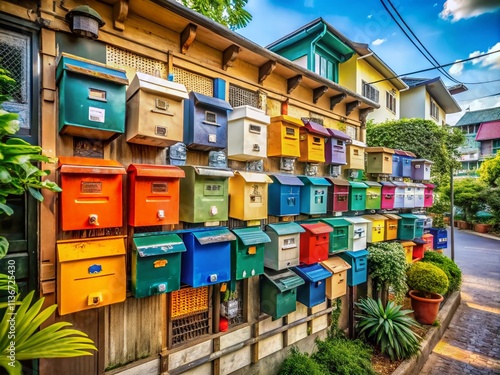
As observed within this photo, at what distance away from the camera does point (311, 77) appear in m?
4.31

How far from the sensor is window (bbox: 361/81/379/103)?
11.4 metres

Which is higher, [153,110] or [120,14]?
[120,14]

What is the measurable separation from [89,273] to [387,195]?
18.1 feet

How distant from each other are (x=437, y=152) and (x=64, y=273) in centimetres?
987

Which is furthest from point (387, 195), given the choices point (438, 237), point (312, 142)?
point (438, 237)

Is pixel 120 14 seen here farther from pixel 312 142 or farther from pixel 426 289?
pixel 426 289

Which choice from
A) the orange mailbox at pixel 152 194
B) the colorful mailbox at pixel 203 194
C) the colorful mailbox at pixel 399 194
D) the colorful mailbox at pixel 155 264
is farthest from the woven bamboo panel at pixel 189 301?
the colorful mailbox at pixel 399 194

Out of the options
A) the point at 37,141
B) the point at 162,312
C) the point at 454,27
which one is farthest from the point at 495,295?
the point at 37,141

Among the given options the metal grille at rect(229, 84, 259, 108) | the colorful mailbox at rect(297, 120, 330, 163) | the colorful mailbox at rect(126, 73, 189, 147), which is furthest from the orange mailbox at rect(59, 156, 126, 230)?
the colorful mailbox at rect(297, 120, 330, 163)

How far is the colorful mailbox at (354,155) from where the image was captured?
505cm

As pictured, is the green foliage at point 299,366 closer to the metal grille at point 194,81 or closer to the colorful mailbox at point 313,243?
the colorful mailbox at point 313,243

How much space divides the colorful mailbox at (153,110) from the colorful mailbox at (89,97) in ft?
0.44

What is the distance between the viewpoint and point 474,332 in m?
5.80

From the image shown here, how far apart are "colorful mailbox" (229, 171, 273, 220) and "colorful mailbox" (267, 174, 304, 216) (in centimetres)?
28
